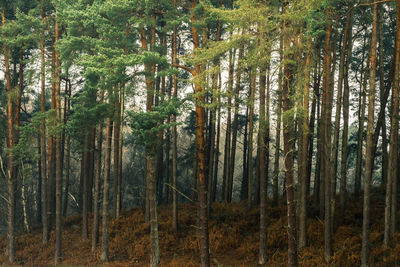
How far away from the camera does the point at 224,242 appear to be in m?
14.9

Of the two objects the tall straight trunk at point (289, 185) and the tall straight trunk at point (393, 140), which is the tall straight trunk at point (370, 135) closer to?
the tall straight trunk at point (393, 140)

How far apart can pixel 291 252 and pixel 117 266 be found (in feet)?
25.7

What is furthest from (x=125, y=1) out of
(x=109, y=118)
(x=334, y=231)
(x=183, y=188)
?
(x=183, y=188)

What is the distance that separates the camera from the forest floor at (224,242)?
40.7 ft

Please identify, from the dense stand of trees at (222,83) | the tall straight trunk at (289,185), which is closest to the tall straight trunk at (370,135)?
the dense stand of trees at (222,83)

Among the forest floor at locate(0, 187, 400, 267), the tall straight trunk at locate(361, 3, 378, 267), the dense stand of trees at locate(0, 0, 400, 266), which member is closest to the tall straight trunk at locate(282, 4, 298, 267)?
the dense stand of trees at locate(0, 0, 400, 266)

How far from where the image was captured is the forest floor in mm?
12391

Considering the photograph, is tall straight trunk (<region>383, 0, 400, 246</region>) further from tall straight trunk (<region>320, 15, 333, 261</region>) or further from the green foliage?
the green foliage

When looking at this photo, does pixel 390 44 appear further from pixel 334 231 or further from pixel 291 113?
pixel 291 113

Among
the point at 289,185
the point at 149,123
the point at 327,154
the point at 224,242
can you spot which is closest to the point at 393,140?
the point at 327,154

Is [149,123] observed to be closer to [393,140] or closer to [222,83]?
[222,83]

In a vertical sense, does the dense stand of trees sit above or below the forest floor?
above

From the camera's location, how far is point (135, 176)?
34344mm

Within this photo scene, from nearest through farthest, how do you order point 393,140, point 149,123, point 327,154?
point 393,140
point 327,154
point 149,123
